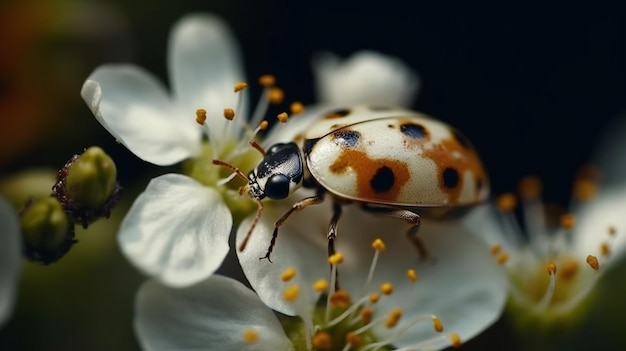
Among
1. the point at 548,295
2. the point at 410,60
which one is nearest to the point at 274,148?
the point at 548,295

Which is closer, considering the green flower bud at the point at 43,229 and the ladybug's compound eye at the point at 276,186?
the green flower bud at the point at 43,229

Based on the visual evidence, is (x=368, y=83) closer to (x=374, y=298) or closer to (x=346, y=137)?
(x=346, y=137)

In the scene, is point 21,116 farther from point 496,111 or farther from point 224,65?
point 496,111

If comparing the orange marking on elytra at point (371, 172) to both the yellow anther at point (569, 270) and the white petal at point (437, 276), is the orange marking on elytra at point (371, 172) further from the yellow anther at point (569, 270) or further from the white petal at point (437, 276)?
the yellow anther at point (569, 270)

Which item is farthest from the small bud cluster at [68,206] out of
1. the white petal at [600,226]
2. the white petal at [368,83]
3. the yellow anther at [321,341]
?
the white petal at [600,226]

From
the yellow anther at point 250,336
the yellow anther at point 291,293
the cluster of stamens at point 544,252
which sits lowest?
the cluster of stamens at point 544,252

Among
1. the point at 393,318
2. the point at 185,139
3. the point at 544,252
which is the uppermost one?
the point at 185,139

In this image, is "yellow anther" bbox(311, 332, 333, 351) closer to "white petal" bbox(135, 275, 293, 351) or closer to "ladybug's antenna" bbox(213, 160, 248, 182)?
"white petal" bbox(135, 275, 293, 351)
